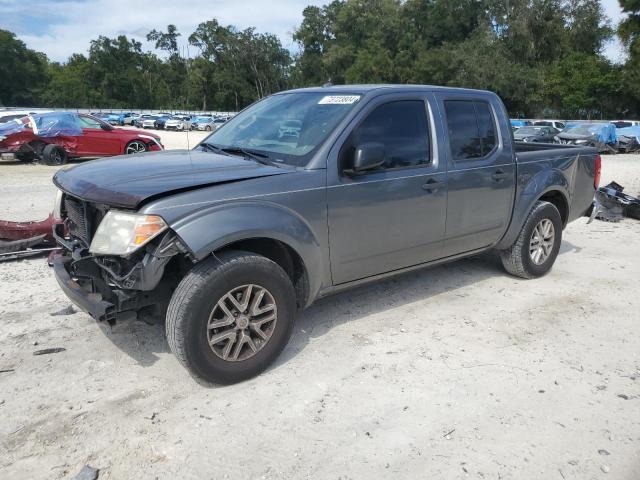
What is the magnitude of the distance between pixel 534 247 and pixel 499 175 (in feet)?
3.63

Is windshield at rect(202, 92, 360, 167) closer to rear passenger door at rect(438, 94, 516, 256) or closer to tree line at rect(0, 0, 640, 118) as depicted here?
rear passenger door at rect(438, 94, 516, 256)

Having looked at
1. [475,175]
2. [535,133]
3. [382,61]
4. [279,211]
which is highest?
[382,61]

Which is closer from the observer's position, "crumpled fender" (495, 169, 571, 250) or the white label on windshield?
the white label on windshield

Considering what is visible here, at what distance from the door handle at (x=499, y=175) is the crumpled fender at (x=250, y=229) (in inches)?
81.5

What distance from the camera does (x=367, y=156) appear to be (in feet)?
11.8

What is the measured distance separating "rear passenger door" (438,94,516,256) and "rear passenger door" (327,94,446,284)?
19 cm

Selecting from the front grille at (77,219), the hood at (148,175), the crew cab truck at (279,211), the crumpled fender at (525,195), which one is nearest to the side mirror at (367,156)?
the crew cab truck at (279,211)

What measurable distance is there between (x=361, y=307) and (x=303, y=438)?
1.93m

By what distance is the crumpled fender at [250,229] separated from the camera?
304cm

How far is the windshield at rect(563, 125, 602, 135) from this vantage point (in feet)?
82.1

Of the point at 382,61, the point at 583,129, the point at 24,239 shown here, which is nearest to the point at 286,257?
the point at 24,239

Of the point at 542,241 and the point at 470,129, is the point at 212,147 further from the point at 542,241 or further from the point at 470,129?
the point at 542,241

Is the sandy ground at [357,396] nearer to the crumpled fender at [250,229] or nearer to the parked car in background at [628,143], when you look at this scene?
the crumpled fender at [250,229]

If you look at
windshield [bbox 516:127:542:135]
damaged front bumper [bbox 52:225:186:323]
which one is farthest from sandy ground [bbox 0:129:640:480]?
windshield [bbox 516:127:542:135]
